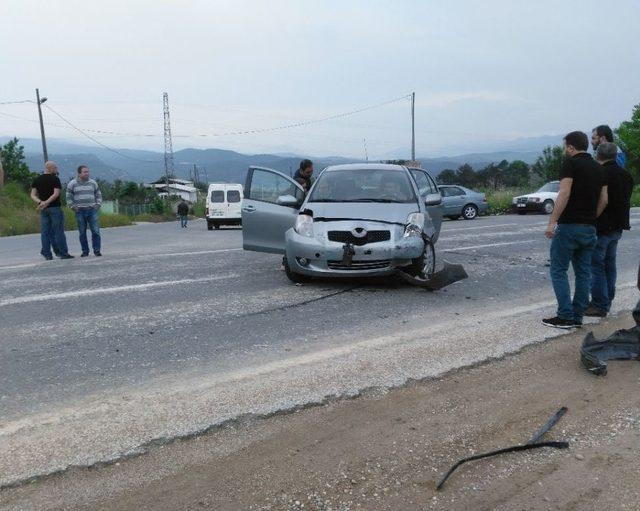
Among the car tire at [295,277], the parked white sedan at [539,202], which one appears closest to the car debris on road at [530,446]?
the car tire at [295,277]

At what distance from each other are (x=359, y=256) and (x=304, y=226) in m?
0.88

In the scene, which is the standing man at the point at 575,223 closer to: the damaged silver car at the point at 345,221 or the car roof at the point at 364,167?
the damaged silver car at the point at 345,221

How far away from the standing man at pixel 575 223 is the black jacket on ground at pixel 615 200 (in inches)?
12.9

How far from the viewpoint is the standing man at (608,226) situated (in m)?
5.91

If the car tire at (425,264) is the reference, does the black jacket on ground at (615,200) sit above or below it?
above

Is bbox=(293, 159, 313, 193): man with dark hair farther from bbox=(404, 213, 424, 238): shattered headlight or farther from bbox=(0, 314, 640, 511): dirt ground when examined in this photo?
bbox=(0, 314, 640, 511): dirt ground

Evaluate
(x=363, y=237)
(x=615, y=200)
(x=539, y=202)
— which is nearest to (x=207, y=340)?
(x=363, y=237)

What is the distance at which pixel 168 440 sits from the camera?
336 cm

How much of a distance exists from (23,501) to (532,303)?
551 centimetres

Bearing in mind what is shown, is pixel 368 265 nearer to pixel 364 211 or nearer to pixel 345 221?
pixel 345 221

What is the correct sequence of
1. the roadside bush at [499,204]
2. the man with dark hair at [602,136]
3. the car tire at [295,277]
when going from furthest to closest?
the roadside bush at [499,204] → the car tire at [295,277] → the man with dark hair at [602,136]

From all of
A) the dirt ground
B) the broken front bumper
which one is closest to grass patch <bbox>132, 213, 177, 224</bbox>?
the broken front bumper

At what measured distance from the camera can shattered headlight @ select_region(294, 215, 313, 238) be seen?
24.7ft

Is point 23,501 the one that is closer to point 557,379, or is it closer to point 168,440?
point 168,440
